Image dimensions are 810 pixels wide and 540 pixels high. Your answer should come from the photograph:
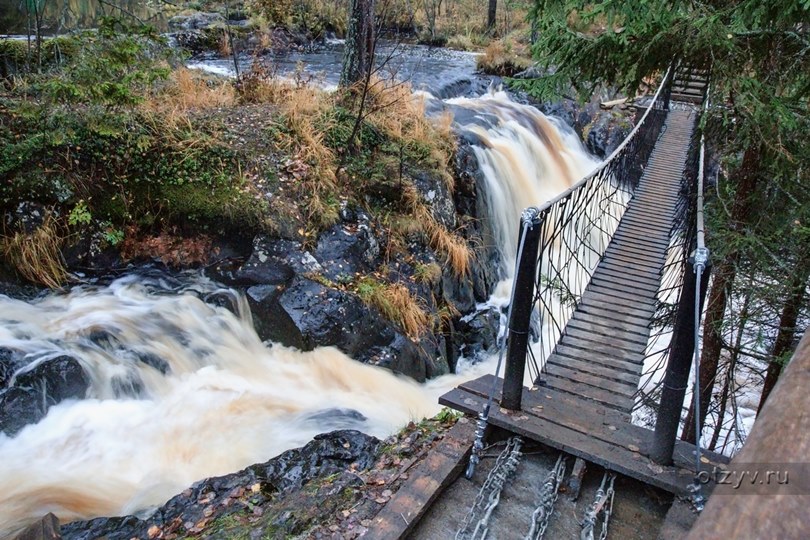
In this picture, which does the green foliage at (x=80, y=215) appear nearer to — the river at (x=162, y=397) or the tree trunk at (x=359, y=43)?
the river at (x=162, y=397)

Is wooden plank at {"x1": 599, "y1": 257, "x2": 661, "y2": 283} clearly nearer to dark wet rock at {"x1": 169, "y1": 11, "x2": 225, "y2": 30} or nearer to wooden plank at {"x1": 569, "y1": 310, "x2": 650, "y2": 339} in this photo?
Answer: wooden plank at {"x1": 569, "y1": 310, "x2": 650, "y2": 339}

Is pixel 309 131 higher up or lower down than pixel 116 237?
higher up

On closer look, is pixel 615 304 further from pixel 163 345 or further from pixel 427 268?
pixel 163 345

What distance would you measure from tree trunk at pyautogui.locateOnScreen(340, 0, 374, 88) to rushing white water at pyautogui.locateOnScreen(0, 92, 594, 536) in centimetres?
393

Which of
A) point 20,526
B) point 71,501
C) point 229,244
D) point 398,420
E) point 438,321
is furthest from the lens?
point 438,321

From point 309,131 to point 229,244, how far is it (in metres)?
1.81

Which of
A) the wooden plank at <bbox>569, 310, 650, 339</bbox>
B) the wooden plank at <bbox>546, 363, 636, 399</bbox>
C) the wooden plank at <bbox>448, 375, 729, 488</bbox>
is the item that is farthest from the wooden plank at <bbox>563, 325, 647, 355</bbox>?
the wooden plank at <bbox>448, 375, 729, 488</bbox>

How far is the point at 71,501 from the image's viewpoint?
3404 mm

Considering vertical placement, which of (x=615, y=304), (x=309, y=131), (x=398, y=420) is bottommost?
(x=398, y=420)

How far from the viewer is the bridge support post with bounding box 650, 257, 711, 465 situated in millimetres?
2113

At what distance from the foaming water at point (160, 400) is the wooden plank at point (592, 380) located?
1827 mm

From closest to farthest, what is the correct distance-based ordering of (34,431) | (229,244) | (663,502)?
1. (663,502)
2. (34,431)
3. (229,244)

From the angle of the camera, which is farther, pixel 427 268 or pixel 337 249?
pixel 427 268

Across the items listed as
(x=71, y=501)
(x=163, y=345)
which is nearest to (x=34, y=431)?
(x=71, y=501)
